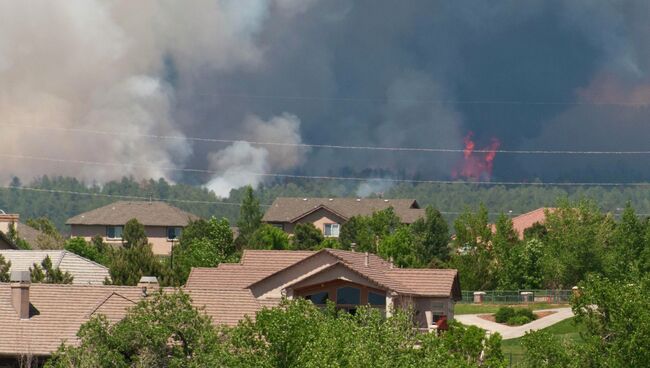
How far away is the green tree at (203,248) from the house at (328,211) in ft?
79.6

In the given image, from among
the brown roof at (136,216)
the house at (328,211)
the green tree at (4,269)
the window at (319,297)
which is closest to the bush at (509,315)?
the window at (319,297)

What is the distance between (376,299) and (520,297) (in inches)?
1465

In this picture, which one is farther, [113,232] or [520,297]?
[113,232]

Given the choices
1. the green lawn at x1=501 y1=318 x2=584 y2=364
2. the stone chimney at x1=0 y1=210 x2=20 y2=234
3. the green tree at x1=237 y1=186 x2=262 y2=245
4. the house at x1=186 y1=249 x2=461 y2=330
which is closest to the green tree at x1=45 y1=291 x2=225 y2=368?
the green lawn at x1=501 y1=318 x2=584 y2=364

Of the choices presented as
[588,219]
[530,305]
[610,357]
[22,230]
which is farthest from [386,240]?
[610,357]

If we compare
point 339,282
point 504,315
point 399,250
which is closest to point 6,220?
point 399,250

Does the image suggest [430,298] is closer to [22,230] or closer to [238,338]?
[238,338]

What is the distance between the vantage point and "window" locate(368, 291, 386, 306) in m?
75.1

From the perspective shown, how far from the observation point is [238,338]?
49750mm

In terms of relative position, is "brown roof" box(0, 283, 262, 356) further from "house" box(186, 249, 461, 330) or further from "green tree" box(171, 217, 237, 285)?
"green tree" box(171, 217, 237, 285)

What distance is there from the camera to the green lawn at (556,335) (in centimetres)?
7112

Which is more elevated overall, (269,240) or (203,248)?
(269,240)

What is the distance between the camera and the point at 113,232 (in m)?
174

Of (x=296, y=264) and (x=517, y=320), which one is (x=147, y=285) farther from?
(x=517, y=320)
